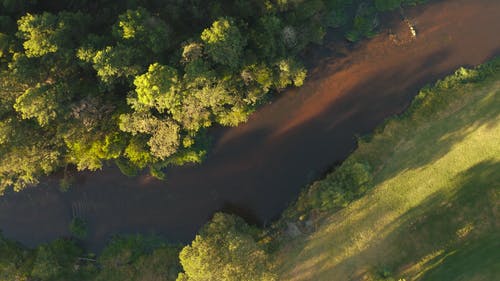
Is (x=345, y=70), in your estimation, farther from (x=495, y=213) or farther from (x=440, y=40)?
(x=495, y=213)

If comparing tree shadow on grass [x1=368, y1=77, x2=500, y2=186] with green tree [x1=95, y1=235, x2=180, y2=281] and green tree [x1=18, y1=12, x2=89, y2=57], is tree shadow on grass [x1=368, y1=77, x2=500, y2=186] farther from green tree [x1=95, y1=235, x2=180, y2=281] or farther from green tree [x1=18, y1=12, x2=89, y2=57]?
green tree [x1=18, y1=12, x2=89, y2=57]

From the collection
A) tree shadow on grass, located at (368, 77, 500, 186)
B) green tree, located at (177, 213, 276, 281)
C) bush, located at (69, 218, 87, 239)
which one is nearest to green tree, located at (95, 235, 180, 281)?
bush, located at (69, 218, 87, 239)

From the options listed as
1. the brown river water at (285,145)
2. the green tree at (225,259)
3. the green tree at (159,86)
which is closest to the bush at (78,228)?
the brown river water at (285,145)

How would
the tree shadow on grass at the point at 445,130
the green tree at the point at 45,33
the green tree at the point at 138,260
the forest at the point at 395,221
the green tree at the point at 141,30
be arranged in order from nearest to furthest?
the green tree at the point at 45,33 < the green tree at the point at 141,30 < the forest at the point at 395,221 < the tree shadow on grass at the point at 445,130 < the green tree at the point at 138,260

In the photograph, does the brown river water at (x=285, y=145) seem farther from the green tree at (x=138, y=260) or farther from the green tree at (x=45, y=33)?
the green tree at (x=45, y=33)

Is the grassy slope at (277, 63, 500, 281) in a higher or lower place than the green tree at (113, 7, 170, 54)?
lower

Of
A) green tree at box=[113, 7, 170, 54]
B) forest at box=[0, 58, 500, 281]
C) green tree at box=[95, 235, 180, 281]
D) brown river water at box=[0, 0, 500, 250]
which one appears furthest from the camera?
brown river water at box=[0, 0, 500, 250]

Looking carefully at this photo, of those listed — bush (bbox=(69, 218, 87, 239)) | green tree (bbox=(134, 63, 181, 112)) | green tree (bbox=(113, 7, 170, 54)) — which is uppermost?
green tree (bbox=(113, 7, 170, 54))
